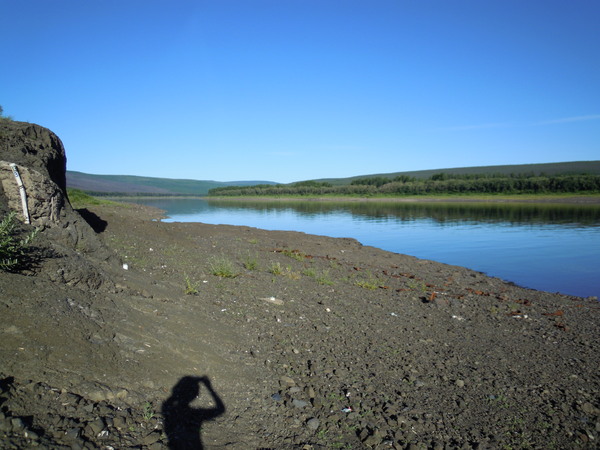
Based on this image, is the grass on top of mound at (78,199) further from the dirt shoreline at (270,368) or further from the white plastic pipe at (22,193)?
the dirt shoreline at (270,368)

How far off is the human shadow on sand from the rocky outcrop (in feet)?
7.24

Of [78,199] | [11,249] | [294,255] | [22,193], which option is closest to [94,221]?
[22,193]

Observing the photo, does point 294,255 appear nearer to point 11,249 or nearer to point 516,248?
point 11,249

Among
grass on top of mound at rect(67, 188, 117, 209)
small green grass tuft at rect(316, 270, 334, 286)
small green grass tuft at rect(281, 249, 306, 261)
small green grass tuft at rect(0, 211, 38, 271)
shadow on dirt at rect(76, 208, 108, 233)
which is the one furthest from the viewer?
grass on top of mound at rect(67, 188, 117, 209)

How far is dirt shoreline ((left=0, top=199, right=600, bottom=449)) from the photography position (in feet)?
10.7

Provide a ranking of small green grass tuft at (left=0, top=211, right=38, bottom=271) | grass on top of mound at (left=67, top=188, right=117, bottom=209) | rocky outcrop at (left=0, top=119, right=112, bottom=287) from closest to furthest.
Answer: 1. small green grass tuft at (left=0, top=211, right=38, bottom=271)
2. rocky outcrop at (left=0, top=119, right=112, bottom=287)
3. grass on top of mound at (left=67, top=188, right=117, bottom=209)

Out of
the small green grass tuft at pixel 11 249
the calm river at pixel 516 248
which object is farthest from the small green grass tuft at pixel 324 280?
Result: the calm river at pixel 516 248

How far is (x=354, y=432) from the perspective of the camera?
3.91 m

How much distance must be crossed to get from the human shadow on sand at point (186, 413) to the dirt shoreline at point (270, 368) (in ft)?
0.05

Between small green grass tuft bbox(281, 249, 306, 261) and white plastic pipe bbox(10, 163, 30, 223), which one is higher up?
white plastic pipe bbox(10, 163, 30, 223)

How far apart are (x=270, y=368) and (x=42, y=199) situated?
434 cm

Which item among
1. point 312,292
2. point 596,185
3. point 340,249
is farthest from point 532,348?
point 596,185

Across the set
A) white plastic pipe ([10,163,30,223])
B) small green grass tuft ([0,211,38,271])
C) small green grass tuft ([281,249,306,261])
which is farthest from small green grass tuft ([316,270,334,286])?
small green grass tuft ([0,211,38,271])

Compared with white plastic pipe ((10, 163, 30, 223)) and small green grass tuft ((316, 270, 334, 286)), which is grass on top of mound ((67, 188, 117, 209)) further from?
white plastic pipe ((10, 163, 30, 223))
